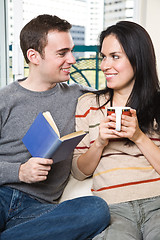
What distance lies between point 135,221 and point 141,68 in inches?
27.3

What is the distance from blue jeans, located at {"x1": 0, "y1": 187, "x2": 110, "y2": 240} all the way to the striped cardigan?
0.11 metres

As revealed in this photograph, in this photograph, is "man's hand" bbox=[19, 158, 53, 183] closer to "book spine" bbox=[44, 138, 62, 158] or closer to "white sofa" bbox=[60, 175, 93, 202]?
"book spine" bbox=[44, 138, 62, 158]

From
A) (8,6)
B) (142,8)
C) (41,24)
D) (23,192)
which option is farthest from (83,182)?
(142,8)

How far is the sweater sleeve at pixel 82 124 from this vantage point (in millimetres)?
1598

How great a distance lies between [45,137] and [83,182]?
1.67ft

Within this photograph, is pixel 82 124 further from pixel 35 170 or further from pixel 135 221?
pixel 135 221

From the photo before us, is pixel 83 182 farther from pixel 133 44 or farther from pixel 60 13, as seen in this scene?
pixel 60 13

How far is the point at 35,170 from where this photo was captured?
4.49 ft

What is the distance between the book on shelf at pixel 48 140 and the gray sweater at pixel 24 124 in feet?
0.56

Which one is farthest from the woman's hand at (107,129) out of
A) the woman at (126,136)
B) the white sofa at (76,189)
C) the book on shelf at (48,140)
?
the white sofa at (76,189)

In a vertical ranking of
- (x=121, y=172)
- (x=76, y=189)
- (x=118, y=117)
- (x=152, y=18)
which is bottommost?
(x=76, y=189)

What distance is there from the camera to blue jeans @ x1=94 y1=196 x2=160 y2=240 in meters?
1.23

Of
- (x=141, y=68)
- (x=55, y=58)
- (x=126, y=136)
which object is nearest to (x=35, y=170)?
(x=126, y=136)

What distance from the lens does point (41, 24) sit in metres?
1.65
